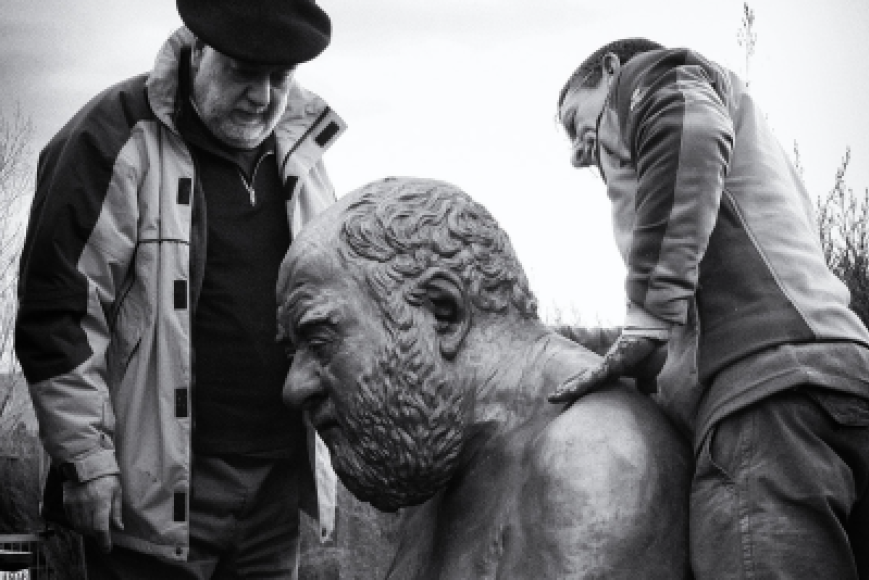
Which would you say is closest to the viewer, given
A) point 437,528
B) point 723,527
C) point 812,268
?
point 723,527

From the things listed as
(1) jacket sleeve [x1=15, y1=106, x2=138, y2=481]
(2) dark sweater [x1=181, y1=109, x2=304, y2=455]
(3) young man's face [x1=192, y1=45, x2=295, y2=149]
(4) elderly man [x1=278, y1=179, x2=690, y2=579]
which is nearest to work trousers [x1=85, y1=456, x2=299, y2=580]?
(2) dark sweater [x1=181, y1=109, x2=304, y2=455]

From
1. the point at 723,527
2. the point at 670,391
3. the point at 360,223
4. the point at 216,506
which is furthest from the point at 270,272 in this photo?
the point at 723,527

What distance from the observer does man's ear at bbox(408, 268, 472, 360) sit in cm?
268

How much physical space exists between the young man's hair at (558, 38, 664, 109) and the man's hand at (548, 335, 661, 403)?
0.68 metres

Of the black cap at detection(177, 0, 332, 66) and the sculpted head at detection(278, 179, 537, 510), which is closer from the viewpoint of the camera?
the sculpted head at detection(278, 179, 537, 510)

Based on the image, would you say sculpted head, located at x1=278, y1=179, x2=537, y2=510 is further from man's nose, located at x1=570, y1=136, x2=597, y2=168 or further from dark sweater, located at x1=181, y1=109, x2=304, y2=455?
dark sweater, located at x1=181, y1=109, x2=304, y2=455

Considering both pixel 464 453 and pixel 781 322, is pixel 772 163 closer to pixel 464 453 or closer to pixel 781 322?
pixel 781 322

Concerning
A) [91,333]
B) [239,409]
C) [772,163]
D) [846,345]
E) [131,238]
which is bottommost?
[239,409]

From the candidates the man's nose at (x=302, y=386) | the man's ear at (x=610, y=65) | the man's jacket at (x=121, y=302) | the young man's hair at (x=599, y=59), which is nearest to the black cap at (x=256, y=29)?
the man's jacket at (x=121, y=302)

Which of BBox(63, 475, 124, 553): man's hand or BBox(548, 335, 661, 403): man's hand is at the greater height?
BBox(548, 335, 661, 403): man's hand

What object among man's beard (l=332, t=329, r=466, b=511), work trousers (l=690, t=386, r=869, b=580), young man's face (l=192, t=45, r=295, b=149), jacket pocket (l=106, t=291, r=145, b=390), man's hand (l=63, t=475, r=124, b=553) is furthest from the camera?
young man's face (l=192, t=45, r=295, b=149)

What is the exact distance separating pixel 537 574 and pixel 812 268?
2.73 ft

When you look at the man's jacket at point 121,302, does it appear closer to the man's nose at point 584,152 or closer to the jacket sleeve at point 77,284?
the jacket sleeve at point 77,284

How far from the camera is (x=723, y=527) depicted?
242 cm
